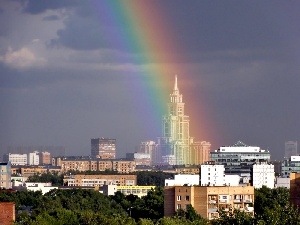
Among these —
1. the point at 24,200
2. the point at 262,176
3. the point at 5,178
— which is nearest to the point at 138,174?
the point at 5,178

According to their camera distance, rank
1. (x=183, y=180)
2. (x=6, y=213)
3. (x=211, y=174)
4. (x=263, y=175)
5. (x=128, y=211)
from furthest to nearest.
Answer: (x=263, y=175) < (x=211, y=174) < (x=183, y=180) < (x=128, y=211) < (x=6, y=213)

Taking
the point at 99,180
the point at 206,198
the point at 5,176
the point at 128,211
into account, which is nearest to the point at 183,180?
the point at 128,211

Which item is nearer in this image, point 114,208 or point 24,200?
point 114,208

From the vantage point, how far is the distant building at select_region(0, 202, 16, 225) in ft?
161

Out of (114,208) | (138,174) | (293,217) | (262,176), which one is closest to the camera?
(293,217)

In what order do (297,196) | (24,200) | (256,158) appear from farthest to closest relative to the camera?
1. (256,158)
2. (24,200)
3. (297,196)

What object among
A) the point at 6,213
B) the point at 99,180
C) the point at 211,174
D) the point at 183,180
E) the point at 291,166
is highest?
the point at 291,166

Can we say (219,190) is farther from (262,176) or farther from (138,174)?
(138,174)

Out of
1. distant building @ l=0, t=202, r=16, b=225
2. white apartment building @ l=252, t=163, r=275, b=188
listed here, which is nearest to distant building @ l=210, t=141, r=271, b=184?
white apartment building @ l=252, t=163, r=275, b=188

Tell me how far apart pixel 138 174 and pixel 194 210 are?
11500 centimetres

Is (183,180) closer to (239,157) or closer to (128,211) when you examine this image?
(128,211)

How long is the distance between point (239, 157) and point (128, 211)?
60946 mm

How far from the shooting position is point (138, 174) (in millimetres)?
183375

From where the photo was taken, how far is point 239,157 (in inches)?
5571
